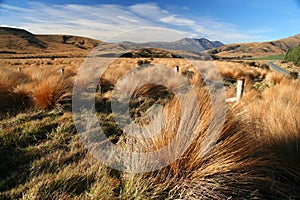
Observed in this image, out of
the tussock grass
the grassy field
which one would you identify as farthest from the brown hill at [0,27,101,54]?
the grassy field

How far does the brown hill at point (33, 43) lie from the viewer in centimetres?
7551

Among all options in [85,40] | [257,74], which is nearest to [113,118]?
[257,74]

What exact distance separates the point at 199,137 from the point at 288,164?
3.26 ft

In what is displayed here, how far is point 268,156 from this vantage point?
212 cm

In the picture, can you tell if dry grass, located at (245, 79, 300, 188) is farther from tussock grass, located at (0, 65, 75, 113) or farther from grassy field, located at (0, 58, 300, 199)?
tussock grass, located at (0, 65, 75, 113)

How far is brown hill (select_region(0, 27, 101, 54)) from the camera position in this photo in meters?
75.5

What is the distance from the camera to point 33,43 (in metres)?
90.0

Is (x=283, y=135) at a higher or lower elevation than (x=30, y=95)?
higher

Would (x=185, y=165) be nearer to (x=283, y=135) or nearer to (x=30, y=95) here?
(x=283, y=135)

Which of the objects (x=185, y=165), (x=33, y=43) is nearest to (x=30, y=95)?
(x=185, y=165)

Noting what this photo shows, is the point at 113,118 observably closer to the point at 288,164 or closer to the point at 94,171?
the point at 94,171

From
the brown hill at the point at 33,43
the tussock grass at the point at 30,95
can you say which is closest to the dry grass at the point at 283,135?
the tussock grass at the point at 30,95

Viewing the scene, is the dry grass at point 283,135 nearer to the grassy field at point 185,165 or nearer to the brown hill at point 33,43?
the grassy field at point 185,165

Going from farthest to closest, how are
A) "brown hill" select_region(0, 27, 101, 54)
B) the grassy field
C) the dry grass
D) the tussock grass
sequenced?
"brown hill" select_region(0, 27, 101, 54), the tussock grass, the dry grass, the grassy field
